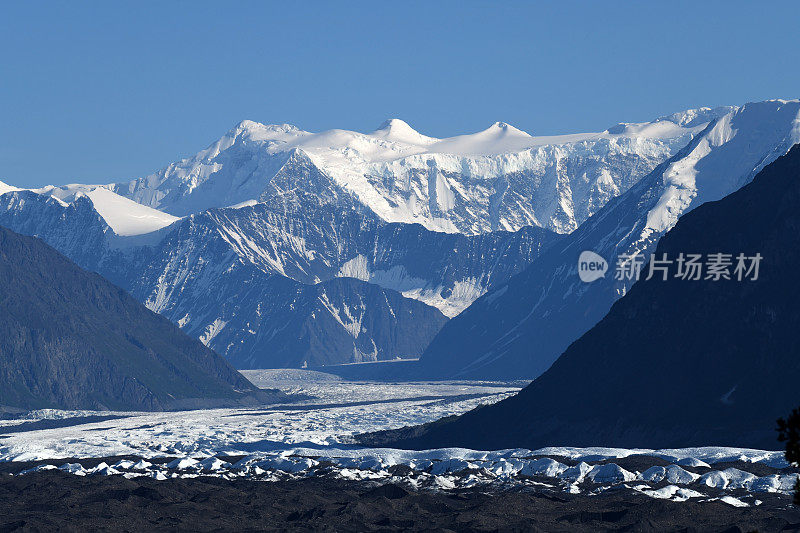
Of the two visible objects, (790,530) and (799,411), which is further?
(790,530)

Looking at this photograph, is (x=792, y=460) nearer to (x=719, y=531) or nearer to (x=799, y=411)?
(x=799, y=411)

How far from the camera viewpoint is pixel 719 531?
19875 centimetres

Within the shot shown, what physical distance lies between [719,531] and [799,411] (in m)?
118

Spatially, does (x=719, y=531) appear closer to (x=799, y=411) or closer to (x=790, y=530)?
(x=790, y=530)

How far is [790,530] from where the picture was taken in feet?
648

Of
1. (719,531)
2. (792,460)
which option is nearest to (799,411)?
(792,460)

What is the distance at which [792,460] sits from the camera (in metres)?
88.4

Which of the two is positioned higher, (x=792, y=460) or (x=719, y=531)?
(x=792, y=460)

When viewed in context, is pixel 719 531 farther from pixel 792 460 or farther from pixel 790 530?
pixel 792 460

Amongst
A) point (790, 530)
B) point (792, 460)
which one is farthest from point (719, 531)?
point (792, 460)

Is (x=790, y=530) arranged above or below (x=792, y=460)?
below

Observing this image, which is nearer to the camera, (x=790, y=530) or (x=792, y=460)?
(x=792, y=460)

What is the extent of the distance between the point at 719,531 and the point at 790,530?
941 centimetres

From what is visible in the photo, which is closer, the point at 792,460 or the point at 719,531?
the point at 792,460
